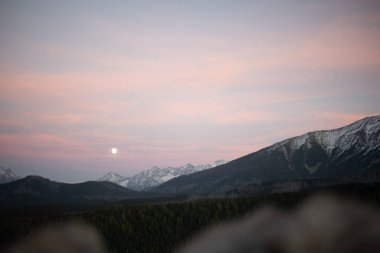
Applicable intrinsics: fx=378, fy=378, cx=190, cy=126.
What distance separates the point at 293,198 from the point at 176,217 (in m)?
43.7

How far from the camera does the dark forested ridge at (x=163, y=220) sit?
105 m

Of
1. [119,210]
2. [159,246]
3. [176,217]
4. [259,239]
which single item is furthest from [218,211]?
[259,239]

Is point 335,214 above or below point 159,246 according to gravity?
above

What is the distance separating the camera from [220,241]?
84938 millimetres

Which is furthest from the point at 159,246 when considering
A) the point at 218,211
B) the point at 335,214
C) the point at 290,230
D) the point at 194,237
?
the point at 335,214

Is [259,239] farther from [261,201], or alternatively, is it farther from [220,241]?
[261,201]

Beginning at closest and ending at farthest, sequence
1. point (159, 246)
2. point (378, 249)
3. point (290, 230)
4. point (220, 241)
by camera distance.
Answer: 1. point (378, 249)
2. point (290, 230)
3. point (220, 241)
4. point (159, 246)

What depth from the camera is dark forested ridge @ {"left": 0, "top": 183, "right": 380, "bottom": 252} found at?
105 meters

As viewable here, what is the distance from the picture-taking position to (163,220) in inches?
4919

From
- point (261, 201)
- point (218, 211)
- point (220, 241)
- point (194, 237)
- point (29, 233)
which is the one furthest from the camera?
point (261, 201)

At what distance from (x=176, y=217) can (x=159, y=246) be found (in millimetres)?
28237

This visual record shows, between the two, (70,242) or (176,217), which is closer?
(70,242)

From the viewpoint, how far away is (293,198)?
453 feet

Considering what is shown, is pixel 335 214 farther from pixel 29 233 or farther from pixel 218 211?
pixel 29 233
